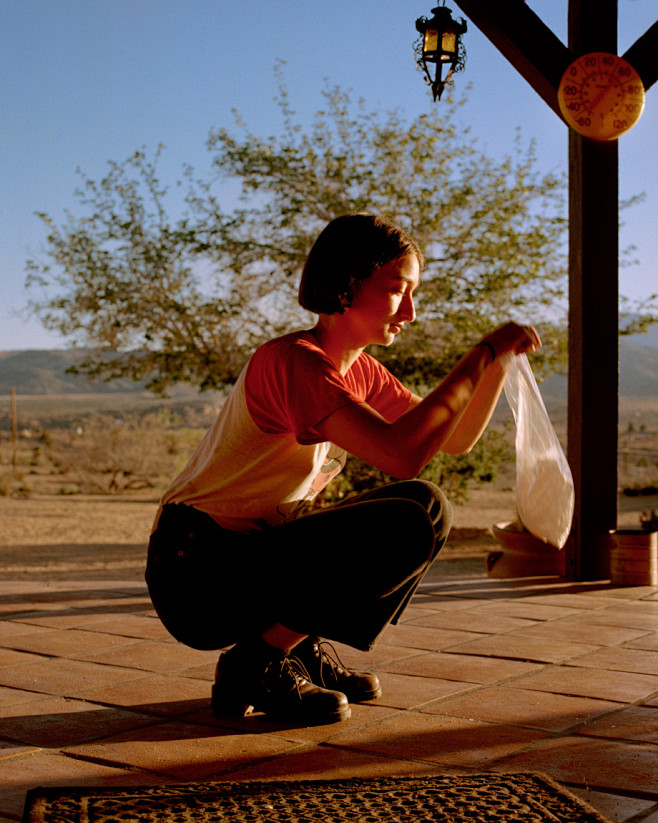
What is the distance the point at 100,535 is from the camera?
10453 mm

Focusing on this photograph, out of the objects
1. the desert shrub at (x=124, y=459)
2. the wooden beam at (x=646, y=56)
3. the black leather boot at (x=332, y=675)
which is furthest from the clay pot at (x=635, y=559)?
the desert shrub at (x=124, y=459)

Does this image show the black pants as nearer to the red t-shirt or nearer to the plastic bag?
the red t-shirt

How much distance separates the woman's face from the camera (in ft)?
6.92

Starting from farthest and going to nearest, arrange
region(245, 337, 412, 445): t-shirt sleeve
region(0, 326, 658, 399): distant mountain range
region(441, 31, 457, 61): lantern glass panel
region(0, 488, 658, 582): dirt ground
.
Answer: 1. region(0, 326, 658, 399): distant mountain range
2. region(0, 488, 658, 582): dirt ground
3. region(441, 31, 457, 61): lantern glass panel
4. region(245, 337, 412, 445): t-shirt sleeve

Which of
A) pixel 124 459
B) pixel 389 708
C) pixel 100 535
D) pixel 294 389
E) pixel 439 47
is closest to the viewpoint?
pixel 294 389

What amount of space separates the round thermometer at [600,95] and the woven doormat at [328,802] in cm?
315

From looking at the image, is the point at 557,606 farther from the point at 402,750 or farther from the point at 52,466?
the point at 52,466

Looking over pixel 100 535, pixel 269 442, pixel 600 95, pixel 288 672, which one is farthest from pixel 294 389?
pixel 100 535

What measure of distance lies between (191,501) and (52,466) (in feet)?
71.0

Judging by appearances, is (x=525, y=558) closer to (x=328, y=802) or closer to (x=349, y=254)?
(x=349, y=254)

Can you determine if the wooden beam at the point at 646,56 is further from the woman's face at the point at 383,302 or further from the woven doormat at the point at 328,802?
the woven doormat at the point at 328,802

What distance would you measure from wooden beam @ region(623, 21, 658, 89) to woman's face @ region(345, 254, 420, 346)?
8.64 ft

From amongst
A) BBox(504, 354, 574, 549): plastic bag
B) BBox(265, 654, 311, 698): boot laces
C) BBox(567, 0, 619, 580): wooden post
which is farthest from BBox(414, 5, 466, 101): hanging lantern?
BBox(265, 654, 311, 698): boot laces

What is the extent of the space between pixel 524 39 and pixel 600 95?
412mm
